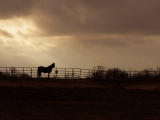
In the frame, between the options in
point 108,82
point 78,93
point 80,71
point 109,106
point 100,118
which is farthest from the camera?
point 80,71

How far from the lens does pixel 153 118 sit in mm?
15539

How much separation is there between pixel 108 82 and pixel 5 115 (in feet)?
89.0

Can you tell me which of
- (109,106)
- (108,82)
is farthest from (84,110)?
(108,82)

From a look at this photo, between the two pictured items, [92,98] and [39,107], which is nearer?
[39,107]

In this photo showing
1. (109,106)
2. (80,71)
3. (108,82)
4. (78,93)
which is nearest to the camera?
(109,106)

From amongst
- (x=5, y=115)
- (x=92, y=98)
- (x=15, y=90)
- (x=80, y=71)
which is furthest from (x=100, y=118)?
(x=80, y=71)

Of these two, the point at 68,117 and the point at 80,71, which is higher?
the point at 80,71

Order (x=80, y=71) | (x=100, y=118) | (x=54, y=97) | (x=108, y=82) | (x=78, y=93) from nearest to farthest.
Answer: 1. (x=100, y=118)
2. (x=54, y=97)
3. (x=78, y=93)
4. (x=108, y=82)
5. (x=80, y=71)

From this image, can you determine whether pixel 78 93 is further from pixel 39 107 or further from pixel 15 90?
pixel 39 107

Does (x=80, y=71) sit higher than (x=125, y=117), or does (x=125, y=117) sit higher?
(x=80, y=71)

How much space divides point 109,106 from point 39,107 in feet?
13.4

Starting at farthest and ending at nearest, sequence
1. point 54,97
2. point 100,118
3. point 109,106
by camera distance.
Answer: point 54,97
point 109,106
point 100,118

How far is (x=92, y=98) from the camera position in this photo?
24.9 metres

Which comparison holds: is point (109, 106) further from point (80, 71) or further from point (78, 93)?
point (80, 71)
